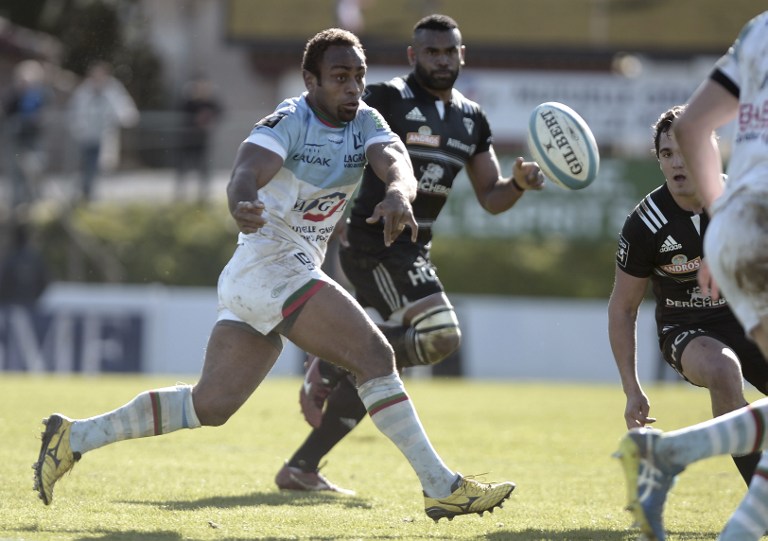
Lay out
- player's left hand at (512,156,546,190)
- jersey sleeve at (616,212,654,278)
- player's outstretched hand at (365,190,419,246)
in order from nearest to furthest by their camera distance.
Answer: player's outstretched hand at (365,190,419,246)
jersey sleeve at (616,212,654,278)
player's left hand at (512,156,546,190)

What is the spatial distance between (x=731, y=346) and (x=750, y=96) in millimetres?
2190

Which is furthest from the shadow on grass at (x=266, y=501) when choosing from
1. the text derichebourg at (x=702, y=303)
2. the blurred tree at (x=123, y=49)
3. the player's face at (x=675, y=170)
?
the blurred tree at (x=123, y=49)

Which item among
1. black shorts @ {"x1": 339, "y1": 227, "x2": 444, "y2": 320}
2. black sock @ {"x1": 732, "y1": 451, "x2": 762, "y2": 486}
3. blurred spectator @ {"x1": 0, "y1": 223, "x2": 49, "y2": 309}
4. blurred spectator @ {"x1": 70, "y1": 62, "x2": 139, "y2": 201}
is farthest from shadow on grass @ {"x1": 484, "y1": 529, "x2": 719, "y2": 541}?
blurred spectator @ {"x1": 70, "y1": 62, "x2": 139, "y2": 201}

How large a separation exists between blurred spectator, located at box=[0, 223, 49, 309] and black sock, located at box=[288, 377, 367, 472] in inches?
435

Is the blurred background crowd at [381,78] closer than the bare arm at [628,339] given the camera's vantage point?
No

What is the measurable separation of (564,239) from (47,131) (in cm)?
860

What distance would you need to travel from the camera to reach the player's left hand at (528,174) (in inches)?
279

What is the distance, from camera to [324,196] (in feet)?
19.6

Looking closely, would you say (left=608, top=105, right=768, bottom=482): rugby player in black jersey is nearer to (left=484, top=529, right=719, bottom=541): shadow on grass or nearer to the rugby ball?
the rugby ball

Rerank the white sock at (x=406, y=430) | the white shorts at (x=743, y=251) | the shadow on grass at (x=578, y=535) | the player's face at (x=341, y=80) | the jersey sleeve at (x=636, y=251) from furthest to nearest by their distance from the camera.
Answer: the jersey sleeve at (x=636, y=251) → the player's face at (x=341, y=80) → the shadow on grass at (x=578, y=535) → the white sock at (x=406, y=430) → the white shorts at (x=743, y=251)

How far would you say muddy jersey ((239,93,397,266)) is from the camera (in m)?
5.84

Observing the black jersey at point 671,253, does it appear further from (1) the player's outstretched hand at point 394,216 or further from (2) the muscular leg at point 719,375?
(1) the player's outstretched hand at point 394,216

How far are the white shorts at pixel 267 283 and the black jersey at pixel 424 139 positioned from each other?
1.84 meters

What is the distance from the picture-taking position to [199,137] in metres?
20.8
